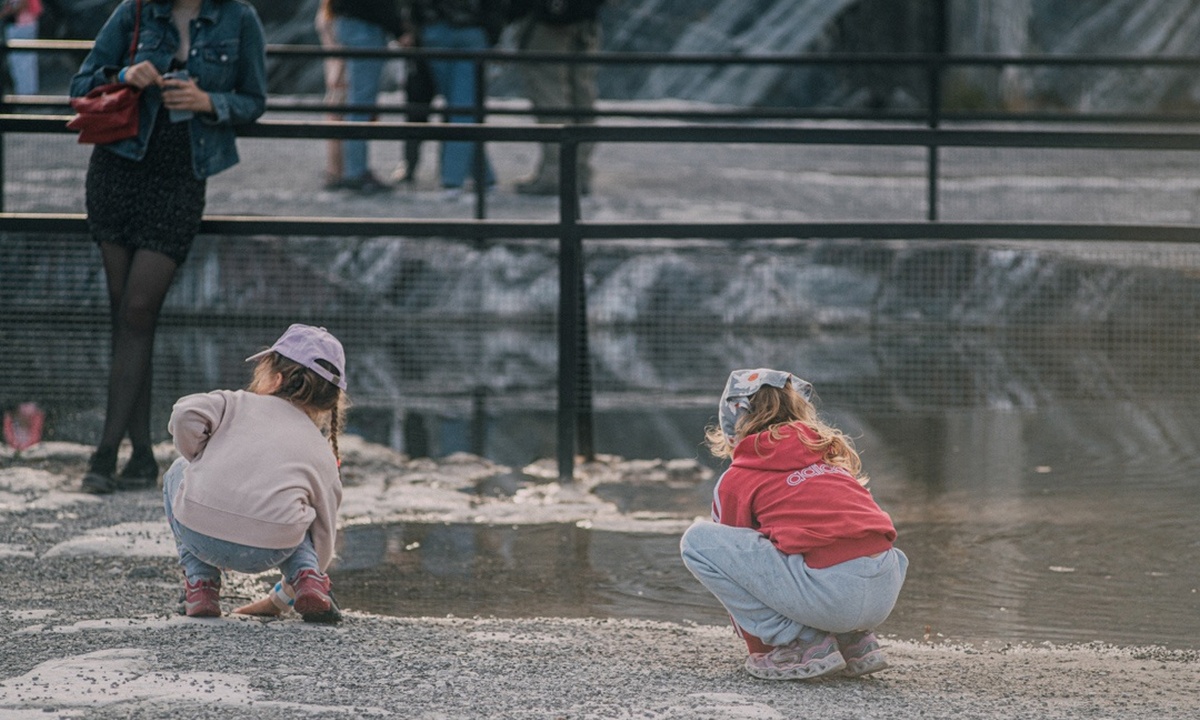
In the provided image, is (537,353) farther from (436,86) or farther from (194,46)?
(194,46)

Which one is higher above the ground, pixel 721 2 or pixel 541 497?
pixel 721 2

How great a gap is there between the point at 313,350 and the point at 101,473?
1970mm

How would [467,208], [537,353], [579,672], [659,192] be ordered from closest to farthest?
[579,672]
[537,353]
[467,208]
[659,192]

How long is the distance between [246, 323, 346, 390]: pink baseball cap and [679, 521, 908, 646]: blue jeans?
1022mm

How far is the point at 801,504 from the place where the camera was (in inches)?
151

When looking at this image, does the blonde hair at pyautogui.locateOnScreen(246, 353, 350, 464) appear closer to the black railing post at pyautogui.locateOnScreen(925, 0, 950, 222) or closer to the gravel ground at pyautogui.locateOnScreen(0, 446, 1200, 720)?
the gravel ground at pyautogui.locateOnScreen(0, 446, 1200, 720)

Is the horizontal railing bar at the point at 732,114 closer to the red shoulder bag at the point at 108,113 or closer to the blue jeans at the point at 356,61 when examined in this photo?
the blue jeans at the point at 356,61

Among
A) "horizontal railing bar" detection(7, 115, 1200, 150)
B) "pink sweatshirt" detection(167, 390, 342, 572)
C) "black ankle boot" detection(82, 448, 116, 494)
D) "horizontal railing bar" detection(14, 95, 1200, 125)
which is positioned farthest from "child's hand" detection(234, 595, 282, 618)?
"horizontal railing bar" detection(14, 95, 1200, 125)

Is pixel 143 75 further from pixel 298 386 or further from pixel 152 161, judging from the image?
pixel 298 386

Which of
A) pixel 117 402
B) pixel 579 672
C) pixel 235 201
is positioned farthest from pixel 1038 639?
pixel 235 201

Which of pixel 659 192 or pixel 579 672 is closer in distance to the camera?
pixel 579 672

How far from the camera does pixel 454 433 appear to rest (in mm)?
7395

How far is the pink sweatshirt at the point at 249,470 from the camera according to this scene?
410cm

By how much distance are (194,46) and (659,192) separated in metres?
6.25
